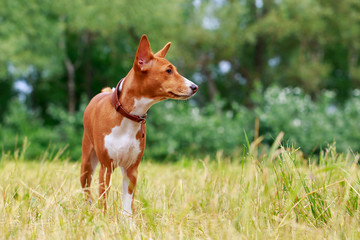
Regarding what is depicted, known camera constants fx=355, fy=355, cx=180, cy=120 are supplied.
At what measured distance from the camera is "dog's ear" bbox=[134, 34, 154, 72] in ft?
7.93

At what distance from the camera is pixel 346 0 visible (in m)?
15.0

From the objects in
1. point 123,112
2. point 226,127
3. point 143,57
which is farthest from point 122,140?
point 226,127

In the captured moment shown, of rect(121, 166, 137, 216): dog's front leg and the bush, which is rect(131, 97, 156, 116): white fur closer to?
rect(121, 166, 137, 216): dog's front leg

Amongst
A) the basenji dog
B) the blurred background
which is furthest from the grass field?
the blurred background

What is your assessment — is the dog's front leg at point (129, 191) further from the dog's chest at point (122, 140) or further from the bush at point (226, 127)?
the bush at point (226, 127)

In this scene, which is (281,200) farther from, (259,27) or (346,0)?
(346,0)

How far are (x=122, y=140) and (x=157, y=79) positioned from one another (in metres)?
0.49

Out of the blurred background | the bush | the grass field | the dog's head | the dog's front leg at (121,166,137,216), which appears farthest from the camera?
the blurred background

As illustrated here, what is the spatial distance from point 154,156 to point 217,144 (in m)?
1.84

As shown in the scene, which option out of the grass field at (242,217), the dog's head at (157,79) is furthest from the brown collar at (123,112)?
the grass field at (242,217)

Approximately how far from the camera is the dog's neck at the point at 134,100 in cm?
248

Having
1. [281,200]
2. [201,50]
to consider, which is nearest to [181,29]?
[201,50]

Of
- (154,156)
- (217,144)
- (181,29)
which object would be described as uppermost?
(181,29)

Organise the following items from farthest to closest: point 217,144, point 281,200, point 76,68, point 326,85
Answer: point 326,85
point 76,68
point 217,144
point 281,200
